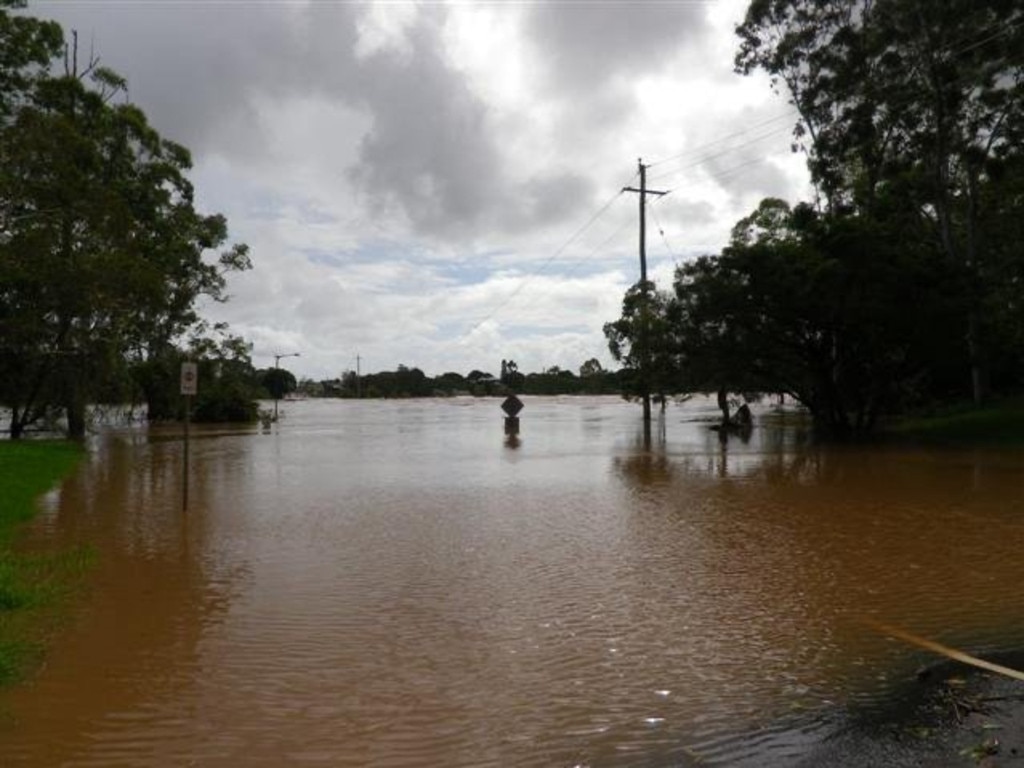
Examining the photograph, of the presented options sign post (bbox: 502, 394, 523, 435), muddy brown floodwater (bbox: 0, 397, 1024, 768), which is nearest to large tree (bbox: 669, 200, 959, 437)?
muddy brown floodwater (bbox: 0, 397, 1024, 768)

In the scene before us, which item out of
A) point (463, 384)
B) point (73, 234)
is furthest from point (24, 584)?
point (463, 384)

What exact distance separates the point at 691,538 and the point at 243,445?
77.7 feet

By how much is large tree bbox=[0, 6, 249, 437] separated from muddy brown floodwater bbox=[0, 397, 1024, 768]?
12.4 m

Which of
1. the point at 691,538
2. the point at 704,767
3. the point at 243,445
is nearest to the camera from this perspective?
the point at 704,767

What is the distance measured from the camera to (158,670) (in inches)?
239

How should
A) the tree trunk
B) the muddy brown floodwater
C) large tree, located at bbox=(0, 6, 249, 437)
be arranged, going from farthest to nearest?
the tree trunk, large tree, located at bbox=(0, 6, 249, 437), the muddy brown floodwater

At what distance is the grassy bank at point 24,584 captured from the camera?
20.7 ft

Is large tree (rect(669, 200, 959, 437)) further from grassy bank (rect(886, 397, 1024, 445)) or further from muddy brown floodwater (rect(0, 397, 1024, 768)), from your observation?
muddy brown floodwater (rect(0, 397, 1024, 768))

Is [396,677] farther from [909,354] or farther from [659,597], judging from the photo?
[909,354]

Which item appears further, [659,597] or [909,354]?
[909,354]

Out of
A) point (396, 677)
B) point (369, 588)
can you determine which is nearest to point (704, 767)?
point (396, 677)

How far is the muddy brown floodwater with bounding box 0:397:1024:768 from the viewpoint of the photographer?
16.2 feet

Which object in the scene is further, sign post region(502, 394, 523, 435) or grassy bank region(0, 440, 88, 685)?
sign post region(502, 394, 523, 435)

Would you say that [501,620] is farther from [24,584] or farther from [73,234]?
[73,234]
